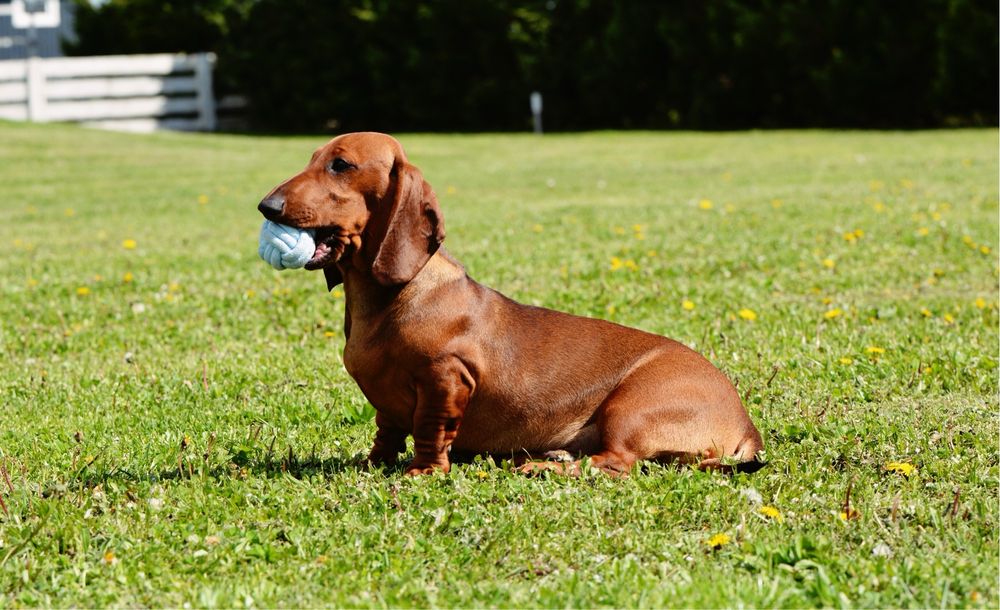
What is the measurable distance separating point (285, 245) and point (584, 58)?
2348 cm

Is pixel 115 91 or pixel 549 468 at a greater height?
pixel 115 91

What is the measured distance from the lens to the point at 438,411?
3711 millimetres

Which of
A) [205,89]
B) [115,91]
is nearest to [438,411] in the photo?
[115,91]

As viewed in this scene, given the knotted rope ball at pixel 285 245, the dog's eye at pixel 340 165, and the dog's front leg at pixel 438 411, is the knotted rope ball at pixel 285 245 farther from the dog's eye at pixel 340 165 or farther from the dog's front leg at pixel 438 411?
the dog's front leg at pixel 438 411

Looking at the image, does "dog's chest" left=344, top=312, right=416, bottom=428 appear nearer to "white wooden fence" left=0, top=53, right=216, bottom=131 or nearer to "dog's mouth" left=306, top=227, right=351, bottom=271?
"dog's mouth" left=306, top=227, right=351, bottom=271

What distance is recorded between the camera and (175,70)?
28891mm

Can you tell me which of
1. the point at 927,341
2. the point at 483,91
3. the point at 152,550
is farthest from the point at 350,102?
the point at 152,550

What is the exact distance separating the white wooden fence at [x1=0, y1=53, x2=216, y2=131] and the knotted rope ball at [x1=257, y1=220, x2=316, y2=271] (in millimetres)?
25601

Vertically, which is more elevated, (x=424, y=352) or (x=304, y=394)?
(x=424, y=352)

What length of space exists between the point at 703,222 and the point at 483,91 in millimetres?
17831

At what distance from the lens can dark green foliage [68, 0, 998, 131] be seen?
906 inches

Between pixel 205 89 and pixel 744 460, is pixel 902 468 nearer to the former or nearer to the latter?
pixel 744 460

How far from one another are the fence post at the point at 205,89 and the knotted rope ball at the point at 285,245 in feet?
88.8

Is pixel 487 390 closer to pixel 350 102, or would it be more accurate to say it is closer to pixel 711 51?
pixel 711 51
